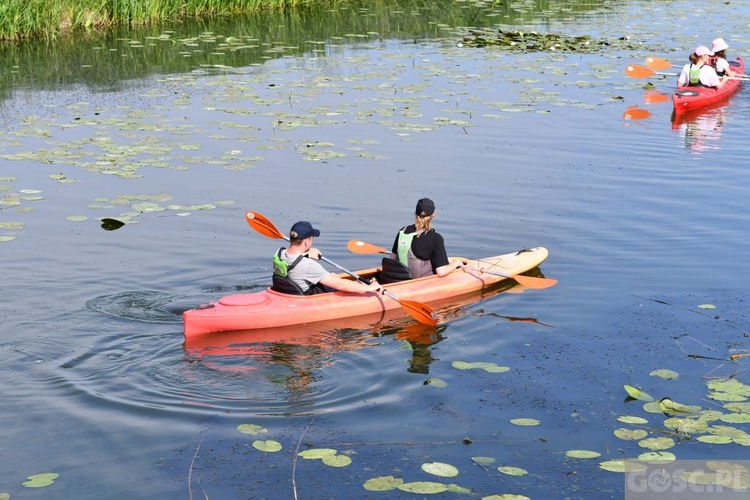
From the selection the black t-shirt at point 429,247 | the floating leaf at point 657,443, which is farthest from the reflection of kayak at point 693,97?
the floating leaf at point 657,443

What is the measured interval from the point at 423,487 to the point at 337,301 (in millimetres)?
3283

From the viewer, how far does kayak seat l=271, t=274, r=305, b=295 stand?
9.12 m

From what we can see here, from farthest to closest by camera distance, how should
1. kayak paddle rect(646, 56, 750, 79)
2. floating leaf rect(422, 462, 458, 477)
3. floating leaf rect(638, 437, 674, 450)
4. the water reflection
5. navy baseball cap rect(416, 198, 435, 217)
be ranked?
1. kayak paddle rect(646, 56, 750, 79)
2. the water reflection
3. navy baseball cap rect(416, 198, 435, 217)
4. floating leaf rect(638, 437, 674, 450)
5. floating leaf rect(422, 462, 458, 477)

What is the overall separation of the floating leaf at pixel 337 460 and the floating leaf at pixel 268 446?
0.33 meters

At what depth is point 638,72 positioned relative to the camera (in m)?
18.8

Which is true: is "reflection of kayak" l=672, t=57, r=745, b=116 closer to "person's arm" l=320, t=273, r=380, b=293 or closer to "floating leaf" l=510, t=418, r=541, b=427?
"person's arm" l=320, t=273, r=380, b=293

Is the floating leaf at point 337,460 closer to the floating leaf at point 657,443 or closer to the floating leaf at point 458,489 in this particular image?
the floating leaf at point 458,489

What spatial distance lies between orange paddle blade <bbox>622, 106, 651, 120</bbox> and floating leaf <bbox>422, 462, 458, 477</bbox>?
11.4 m

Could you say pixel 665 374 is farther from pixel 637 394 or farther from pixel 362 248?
pixel 362 248

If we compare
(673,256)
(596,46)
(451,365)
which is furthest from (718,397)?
(596,46)

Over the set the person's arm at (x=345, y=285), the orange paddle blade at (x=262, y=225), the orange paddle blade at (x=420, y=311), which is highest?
the orange paddle blade at (x=262, y=225)

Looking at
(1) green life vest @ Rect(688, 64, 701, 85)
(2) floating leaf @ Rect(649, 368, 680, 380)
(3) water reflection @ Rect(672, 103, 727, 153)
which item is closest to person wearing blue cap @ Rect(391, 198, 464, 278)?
(2) floating leaf @ Rect(649, 368, 680, 380)

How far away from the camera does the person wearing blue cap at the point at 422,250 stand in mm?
9555

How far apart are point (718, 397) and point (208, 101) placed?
37.8 feet
